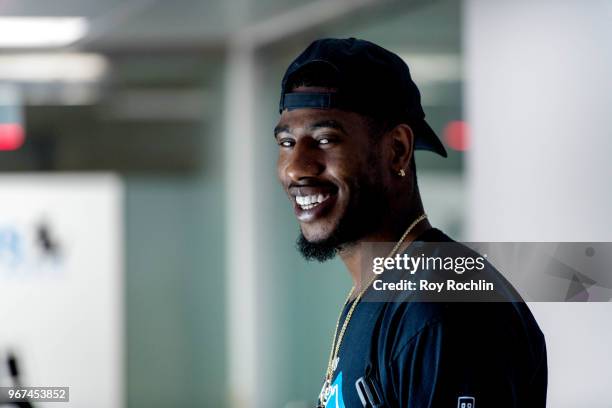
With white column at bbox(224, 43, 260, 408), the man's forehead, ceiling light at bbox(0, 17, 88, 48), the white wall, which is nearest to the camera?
the man's forehead

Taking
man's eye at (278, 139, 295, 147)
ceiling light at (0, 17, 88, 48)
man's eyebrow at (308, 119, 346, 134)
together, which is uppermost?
ceiling light at (0, 17, 88, 48)

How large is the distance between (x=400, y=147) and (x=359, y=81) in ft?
0.31

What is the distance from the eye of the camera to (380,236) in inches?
44.9

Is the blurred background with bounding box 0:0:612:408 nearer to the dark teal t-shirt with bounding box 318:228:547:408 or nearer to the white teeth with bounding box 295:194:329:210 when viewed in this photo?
the white teeth with bounding box 295:194:329:210

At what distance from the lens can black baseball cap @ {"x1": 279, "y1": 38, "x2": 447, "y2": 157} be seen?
107 centimetres

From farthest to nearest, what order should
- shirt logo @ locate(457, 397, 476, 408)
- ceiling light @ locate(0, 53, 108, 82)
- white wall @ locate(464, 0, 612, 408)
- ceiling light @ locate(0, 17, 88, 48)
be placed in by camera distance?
ceiling light @ locate(0, 53, 108, 82)
ceiling light @ locate(0, 17, 88, 48)
white wall @ locate(464, 0, 612, 408)
shirt logo @ locate(457, 397, 476, 408)

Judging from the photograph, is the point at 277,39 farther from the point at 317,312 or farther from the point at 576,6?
the point at 576,6

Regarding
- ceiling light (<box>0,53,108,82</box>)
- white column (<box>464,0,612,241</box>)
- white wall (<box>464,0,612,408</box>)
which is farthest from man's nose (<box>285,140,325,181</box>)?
ceiling light (<box>0,53,108,82</box>)

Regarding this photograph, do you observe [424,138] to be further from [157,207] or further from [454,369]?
[157,207]

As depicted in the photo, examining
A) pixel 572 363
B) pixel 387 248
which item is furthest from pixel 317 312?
pixel 387 248

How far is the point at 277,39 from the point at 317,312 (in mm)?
1108

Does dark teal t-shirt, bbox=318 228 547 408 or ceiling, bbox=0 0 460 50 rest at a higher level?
ceiling, bbox=0 0 460 50

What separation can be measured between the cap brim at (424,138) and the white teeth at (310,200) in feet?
0.40

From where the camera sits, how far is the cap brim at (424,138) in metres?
1.12
